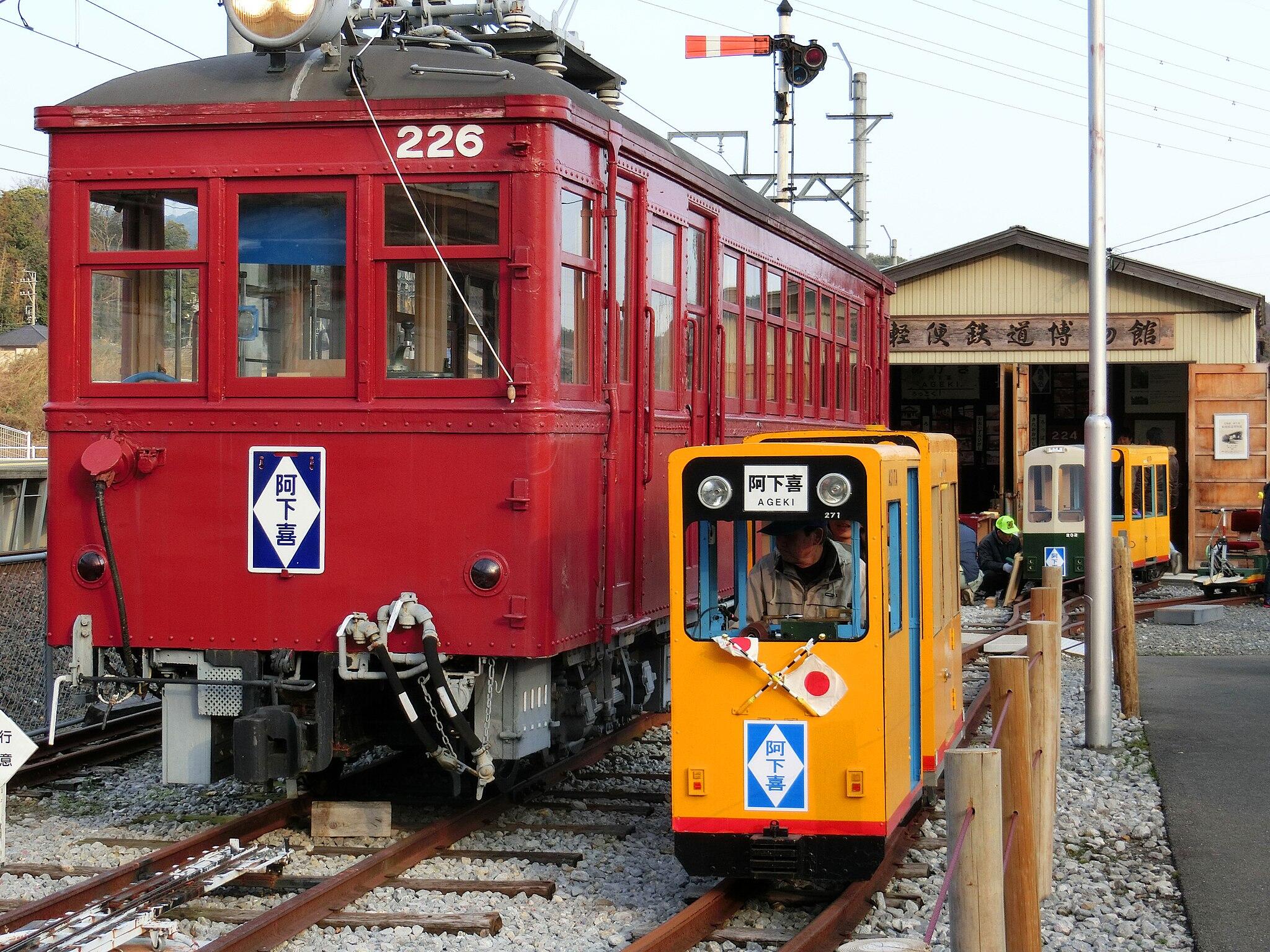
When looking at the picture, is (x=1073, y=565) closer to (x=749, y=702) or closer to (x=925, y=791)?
(x=925, y=791)

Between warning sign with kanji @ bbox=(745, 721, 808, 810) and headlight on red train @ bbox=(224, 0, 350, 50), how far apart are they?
360cm

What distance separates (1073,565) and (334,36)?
18.3m

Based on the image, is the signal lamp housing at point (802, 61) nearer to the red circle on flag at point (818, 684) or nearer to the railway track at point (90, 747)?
the railway track at point (90, 747)

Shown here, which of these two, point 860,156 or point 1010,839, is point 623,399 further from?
point 860,156

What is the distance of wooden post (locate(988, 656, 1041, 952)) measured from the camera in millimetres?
5078

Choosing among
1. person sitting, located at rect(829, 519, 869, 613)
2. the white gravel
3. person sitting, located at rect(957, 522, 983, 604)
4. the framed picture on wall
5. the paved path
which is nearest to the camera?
the white gravel

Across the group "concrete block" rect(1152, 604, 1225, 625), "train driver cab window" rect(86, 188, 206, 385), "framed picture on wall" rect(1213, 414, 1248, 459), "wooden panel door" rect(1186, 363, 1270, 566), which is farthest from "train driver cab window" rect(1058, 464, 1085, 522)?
"train driver cab window" rect(86, 188, 206, 385)

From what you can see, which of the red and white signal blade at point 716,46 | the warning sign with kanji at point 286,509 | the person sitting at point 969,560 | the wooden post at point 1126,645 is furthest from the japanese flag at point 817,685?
the red and white signal blade at point 716,46

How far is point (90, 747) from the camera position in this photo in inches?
380

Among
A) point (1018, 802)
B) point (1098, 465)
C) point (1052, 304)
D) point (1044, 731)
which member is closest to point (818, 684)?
point (1018, 802)

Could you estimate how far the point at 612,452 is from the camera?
25.1ft

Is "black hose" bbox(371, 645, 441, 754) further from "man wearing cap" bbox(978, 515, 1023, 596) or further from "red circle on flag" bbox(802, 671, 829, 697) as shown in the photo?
"man wearing cap" bbox(978, 515, 1023, 596)

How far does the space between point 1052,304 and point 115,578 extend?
22.5 m

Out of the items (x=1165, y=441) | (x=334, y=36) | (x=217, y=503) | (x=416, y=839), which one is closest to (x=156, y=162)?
(x=334, y=36)
